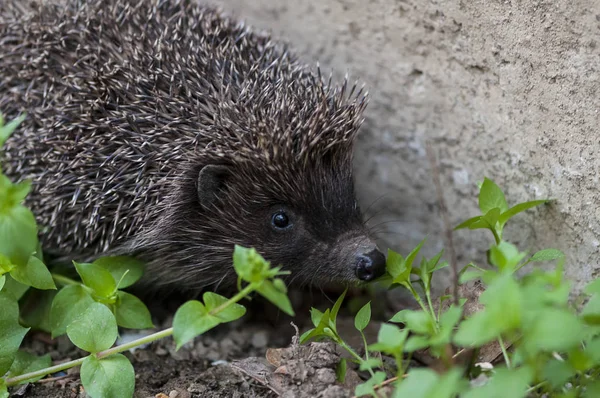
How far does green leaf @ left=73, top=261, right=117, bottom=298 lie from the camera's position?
11.7ft

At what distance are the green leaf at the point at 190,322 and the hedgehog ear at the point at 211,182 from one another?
1.03 metres

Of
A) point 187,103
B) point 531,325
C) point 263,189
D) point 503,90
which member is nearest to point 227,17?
point 187,103

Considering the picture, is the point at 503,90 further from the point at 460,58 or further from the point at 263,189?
the point at 263,189

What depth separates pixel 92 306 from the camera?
10.9ft

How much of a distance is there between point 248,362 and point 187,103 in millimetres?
1387

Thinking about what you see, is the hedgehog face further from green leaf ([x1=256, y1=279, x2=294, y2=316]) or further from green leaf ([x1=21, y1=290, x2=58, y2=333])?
green leaf ([x1=21, y1=290, x2=58, y2=333])

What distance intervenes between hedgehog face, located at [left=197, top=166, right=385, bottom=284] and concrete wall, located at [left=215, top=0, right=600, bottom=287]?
814mm

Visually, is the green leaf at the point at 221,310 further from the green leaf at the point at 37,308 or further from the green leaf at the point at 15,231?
the green leaf at the point at 37,308

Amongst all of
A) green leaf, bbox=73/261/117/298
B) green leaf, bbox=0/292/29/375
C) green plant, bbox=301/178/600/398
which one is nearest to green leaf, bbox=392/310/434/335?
green plant, bbox=301/178/600/398

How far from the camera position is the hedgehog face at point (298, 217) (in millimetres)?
3756

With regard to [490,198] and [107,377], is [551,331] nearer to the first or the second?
[490,198]

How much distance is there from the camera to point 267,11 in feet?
16.3

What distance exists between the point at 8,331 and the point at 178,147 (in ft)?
3.99

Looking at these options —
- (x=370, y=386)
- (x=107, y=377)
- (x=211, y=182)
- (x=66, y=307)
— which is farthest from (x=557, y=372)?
(x=66, y=307)
